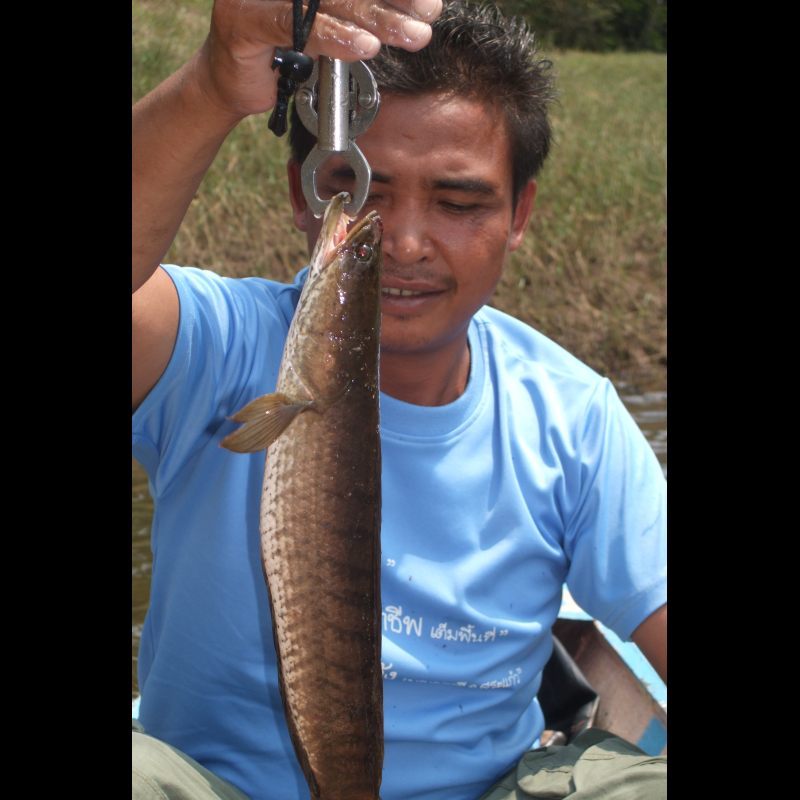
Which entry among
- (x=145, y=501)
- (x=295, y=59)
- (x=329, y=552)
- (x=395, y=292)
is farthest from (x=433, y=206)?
(x=145, y=501)

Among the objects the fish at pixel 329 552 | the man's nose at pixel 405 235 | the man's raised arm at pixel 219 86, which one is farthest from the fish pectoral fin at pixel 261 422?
the man's nose at pixel 405 235

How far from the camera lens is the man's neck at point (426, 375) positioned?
2732mm

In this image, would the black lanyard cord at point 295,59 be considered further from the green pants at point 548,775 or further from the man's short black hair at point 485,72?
the green pants at point 548,775

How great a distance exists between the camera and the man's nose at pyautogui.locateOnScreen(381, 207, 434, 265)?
2.38 metres

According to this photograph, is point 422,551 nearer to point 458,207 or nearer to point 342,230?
point 458,207

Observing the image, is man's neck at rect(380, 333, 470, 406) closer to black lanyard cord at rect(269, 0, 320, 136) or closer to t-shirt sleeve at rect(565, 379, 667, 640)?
t-shirt sleeve at rect(565, 379, 667, 640)

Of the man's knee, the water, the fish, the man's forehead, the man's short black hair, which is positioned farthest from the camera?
the water

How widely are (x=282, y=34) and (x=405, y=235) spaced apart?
73 cm

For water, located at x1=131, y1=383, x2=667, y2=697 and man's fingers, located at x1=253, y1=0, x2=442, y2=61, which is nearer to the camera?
man's fingers, located at x1=253, y1=0, x2=442, y2=61

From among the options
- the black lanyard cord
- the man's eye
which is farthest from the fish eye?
the man's eye

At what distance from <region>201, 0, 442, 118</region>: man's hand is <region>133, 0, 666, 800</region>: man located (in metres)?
0.57

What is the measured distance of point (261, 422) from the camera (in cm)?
174
